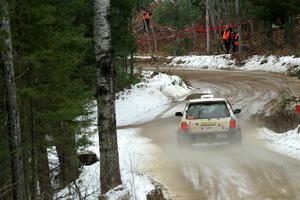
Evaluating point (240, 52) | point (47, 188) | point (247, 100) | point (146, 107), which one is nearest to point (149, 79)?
point (146, 107)

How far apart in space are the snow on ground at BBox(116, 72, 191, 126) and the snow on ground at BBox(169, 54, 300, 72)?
6611mm

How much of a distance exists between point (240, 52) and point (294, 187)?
103ft

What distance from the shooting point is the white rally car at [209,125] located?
1463cm

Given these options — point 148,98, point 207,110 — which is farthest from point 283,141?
point 148,98

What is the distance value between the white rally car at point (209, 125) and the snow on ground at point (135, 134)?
1.47 meters

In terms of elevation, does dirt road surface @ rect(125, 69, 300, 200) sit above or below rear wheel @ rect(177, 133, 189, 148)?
below

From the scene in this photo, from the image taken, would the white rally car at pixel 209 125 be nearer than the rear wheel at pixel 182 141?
Yes

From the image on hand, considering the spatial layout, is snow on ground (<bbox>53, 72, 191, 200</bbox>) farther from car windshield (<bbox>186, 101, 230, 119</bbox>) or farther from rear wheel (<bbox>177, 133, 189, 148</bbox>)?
car windshield (<bbox>186, 101, 230, 119</bbox>)

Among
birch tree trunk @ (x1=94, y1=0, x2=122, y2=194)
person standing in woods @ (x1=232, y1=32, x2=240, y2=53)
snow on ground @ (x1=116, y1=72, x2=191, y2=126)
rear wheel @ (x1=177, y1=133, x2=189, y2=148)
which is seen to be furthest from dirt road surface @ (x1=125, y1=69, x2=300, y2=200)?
person standing in woods @ (x1=232, y1=32, x2=240, y2=53)

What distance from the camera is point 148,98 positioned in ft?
91.4

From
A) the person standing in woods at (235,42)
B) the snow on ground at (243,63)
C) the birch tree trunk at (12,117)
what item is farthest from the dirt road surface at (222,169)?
the person standing in woods at (235,42)

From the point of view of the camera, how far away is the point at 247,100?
2472cm

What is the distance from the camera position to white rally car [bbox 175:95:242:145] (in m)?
14.6

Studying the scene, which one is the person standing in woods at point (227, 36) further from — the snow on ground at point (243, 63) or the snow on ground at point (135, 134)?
the snow on ground at point (135, 134)
